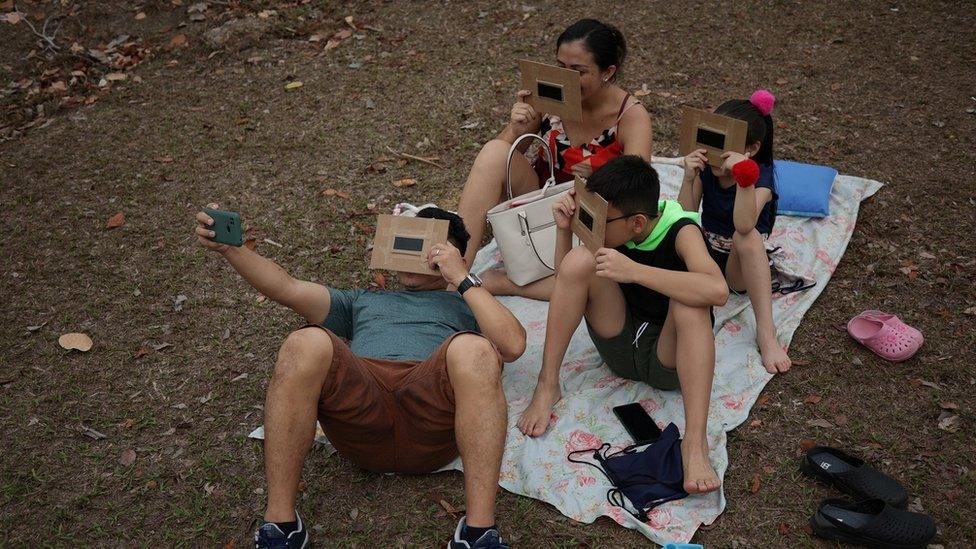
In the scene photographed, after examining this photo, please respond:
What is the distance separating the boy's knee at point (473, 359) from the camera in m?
2.89

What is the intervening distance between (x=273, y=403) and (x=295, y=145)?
11.6 feet

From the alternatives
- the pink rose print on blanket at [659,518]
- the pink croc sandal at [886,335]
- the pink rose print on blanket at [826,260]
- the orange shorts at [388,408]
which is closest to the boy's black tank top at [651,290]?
the pink rose print on blanket at [659,518]

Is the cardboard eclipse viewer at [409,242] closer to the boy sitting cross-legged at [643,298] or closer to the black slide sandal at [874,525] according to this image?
the boy sitting cross-legged at [643,298]

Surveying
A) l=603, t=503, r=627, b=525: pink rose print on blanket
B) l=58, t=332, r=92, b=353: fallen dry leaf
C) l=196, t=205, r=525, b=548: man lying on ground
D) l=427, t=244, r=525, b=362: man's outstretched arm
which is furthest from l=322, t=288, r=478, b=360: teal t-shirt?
l=58, t=332, r=92, b=353: fallen dry leaf

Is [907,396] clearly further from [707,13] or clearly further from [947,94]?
[707,13]

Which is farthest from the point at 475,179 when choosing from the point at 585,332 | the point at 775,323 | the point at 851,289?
the point at 851,289

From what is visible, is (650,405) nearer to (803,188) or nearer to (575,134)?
(575,134)

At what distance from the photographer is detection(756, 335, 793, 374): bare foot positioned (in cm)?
381

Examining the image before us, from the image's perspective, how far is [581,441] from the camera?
3.56m

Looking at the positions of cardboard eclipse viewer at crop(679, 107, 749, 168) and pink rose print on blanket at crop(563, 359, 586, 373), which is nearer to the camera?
cardboard eclipse viewer at crop(679, 107, 749, 168)

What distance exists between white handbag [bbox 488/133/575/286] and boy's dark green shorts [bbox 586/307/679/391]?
77 centimetres

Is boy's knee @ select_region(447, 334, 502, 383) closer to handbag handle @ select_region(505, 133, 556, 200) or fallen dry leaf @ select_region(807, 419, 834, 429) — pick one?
handbag handle @ select_region(505, 133, 556, 200)

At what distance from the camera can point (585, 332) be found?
4.28m

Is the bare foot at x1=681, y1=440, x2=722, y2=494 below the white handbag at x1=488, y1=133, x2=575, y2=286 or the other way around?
below
